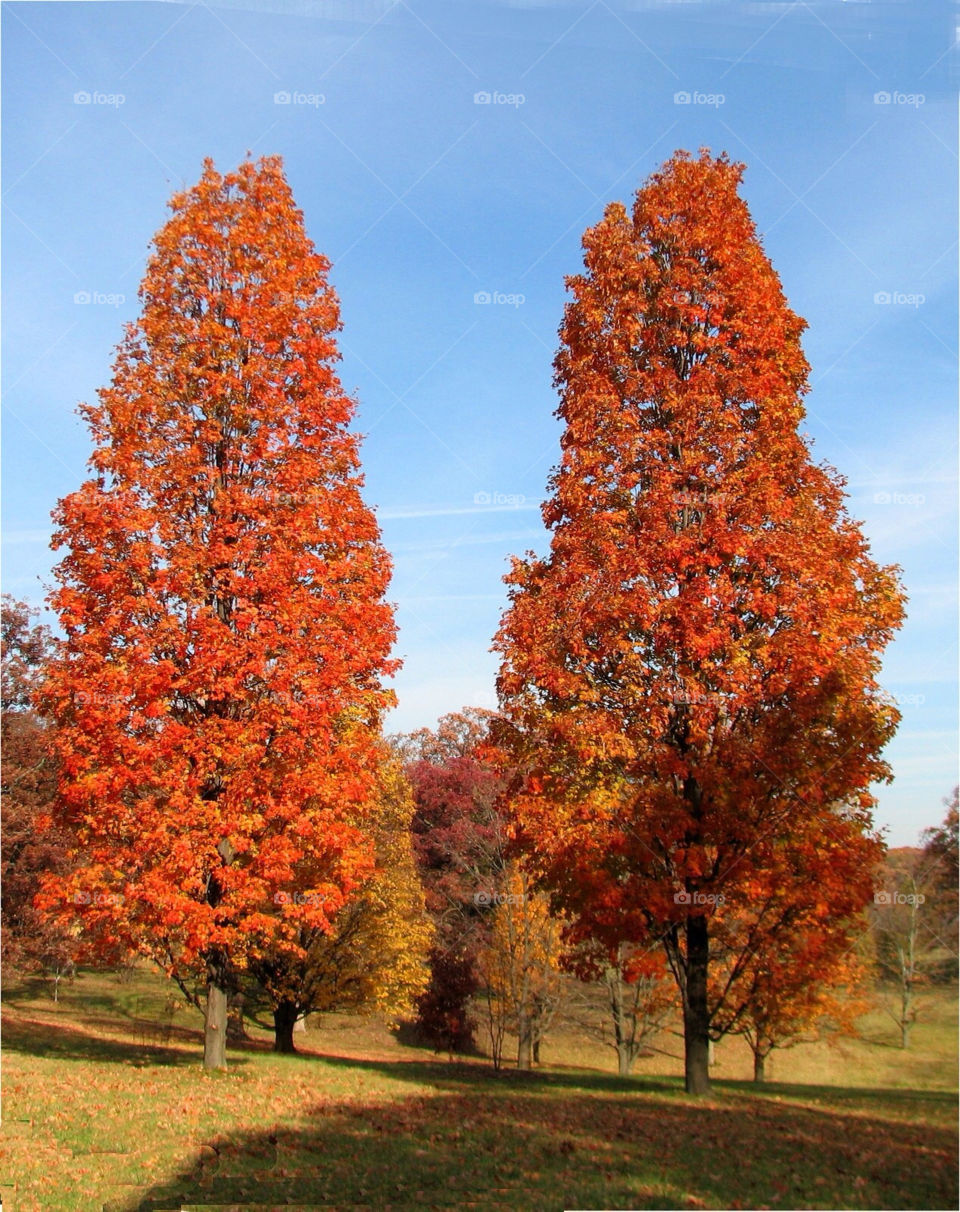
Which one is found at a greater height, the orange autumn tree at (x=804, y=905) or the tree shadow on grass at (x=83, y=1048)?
the orange autumn tree at (x=804, y=905)

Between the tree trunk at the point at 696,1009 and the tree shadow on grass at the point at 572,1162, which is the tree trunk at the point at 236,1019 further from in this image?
the tree shadow on grass at the point at 572,1162

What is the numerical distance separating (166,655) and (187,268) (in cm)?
650

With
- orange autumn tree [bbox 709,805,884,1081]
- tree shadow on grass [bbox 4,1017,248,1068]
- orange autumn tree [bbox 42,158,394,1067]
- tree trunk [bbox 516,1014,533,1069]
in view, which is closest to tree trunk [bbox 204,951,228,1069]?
orange autumn tree [bbox 42,158,394,1067]

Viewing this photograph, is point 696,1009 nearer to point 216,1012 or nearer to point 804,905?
point 804,905

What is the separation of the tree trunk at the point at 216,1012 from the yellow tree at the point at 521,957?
8.57m

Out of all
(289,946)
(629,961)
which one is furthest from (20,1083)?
(629,961)

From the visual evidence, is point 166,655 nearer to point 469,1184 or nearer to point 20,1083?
point 20,1083

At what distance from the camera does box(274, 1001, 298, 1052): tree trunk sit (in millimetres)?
21156

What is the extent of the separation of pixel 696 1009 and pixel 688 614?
5488 millimetres

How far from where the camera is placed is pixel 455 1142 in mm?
8875

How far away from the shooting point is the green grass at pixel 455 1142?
6406 millimetres

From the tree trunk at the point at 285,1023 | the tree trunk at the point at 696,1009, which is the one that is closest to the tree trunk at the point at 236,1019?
the tree trunk at the point at 285,1023

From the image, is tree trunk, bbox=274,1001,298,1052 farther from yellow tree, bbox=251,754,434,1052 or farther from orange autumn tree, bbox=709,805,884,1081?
orange autumn tree, bbox=709,805,884,1081

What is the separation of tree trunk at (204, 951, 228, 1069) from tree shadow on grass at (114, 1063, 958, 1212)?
396 cm
